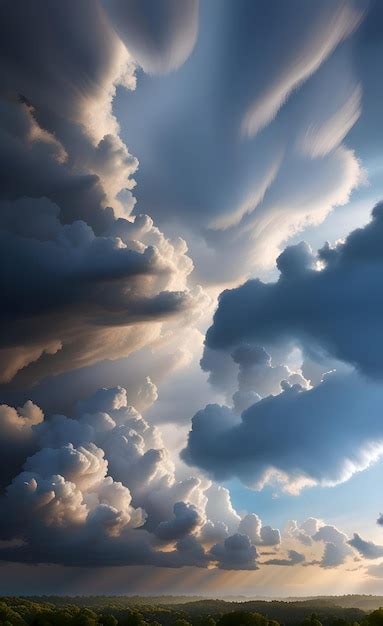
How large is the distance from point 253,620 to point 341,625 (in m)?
27.5

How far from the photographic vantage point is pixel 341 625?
19262cm

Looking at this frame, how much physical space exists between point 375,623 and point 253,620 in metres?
43.7

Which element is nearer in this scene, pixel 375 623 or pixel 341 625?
pixel 375 623

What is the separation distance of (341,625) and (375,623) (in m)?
24.1

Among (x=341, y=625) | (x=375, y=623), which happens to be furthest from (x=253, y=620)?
(x=375, y=623)

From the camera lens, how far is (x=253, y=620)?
19975cm

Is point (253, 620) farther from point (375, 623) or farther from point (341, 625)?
point (375, 623)

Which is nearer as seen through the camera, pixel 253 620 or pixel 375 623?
pixel 375 623

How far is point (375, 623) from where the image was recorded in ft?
563
